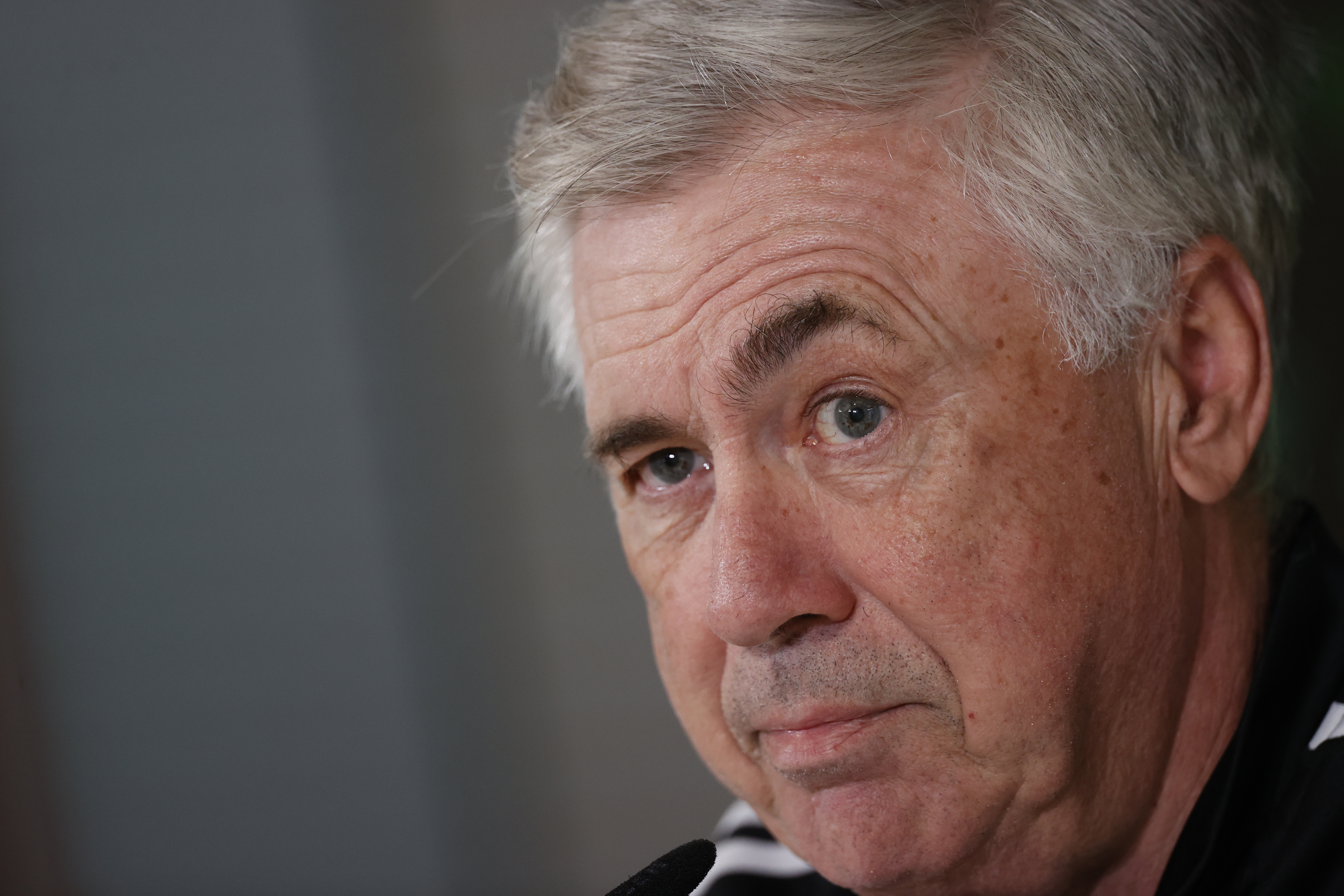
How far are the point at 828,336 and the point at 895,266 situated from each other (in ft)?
0.34

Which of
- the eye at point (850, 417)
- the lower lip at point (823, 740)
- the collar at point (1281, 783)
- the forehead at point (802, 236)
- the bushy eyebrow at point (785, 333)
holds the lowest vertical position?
the collar at point (1281, 783)

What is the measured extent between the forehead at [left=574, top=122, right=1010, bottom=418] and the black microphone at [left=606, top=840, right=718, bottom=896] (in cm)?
51

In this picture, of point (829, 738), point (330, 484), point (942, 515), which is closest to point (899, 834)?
point (829, 738)

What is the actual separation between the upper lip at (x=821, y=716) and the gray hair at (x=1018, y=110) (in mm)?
441

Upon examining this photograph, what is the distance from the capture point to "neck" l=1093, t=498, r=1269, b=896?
1.22 meters

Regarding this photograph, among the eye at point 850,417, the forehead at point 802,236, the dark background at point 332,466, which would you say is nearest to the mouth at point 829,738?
the eye at point 850,417

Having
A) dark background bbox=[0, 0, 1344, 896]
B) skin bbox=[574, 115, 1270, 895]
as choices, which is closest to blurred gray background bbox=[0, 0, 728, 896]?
dark background bbox=[0, 0, 1344, 896]

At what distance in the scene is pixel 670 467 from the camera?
1396 millimetres

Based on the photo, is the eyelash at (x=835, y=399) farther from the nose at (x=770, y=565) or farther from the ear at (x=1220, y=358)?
the ear at (x=1220, y=358)

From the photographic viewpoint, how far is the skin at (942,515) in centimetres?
111

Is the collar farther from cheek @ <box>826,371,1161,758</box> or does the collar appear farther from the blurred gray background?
the blurred gray background

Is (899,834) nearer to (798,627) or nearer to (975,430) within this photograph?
(798,627)

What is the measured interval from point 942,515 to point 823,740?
0.95 feet

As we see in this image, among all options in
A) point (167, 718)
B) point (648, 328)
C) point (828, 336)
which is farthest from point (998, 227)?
point (167, 718)
